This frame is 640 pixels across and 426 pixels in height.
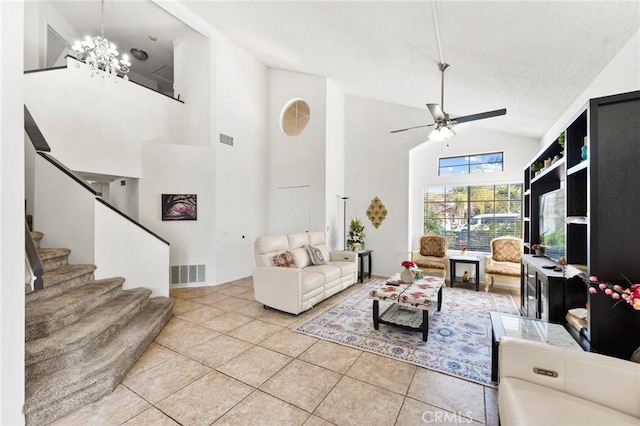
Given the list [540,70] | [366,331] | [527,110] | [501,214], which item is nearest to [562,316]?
[366,331]

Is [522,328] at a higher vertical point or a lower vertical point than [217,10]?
lower

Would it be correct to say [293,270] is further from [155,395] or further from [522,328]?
[522,328]

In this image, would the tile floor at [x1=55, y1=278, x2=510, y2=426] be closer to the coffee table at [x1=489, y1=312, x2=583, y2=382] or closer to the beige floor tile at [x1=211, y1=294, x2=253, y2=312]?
the coffee table at [x1=489, y1=312, x2=583, y2=382]

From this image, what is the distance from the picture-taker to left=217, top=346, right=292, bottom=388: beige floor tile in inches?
88.7

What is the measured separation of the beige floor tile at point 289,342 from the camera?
106 inches

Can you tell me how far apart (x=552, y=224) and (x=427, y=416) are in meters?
2.60

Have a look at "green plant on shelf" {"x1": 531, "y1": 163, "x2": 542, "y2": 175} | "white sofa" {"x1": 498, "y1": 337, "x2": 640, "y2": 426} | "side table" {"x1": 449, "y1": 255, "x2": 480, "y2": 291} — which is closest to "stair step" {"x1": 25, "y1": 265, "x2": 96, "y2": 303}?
"white sofa" {"x1": 498, "y1": 337, "x2": 640, "y2": 426}

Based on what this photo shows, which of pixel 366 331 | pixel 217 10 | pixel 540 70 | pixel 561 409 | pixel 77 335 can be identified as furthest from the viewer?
pixel 217 10

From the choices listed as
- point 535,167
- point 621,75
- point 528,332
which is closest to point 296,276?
point 528,332

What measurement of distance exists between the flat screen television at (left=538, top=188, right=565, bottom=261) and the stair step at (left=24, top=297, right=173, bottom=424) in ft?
14.0

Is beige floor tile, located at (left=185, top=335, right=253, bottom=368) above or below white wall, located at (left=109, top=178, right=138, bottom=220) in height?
below

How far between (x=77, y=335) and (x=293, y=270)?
7.24 ft

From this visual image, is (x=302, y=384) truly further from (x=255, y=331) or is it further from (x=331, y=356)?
(x=255, y=331)

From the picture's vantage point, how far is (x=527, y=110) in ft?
12.1
